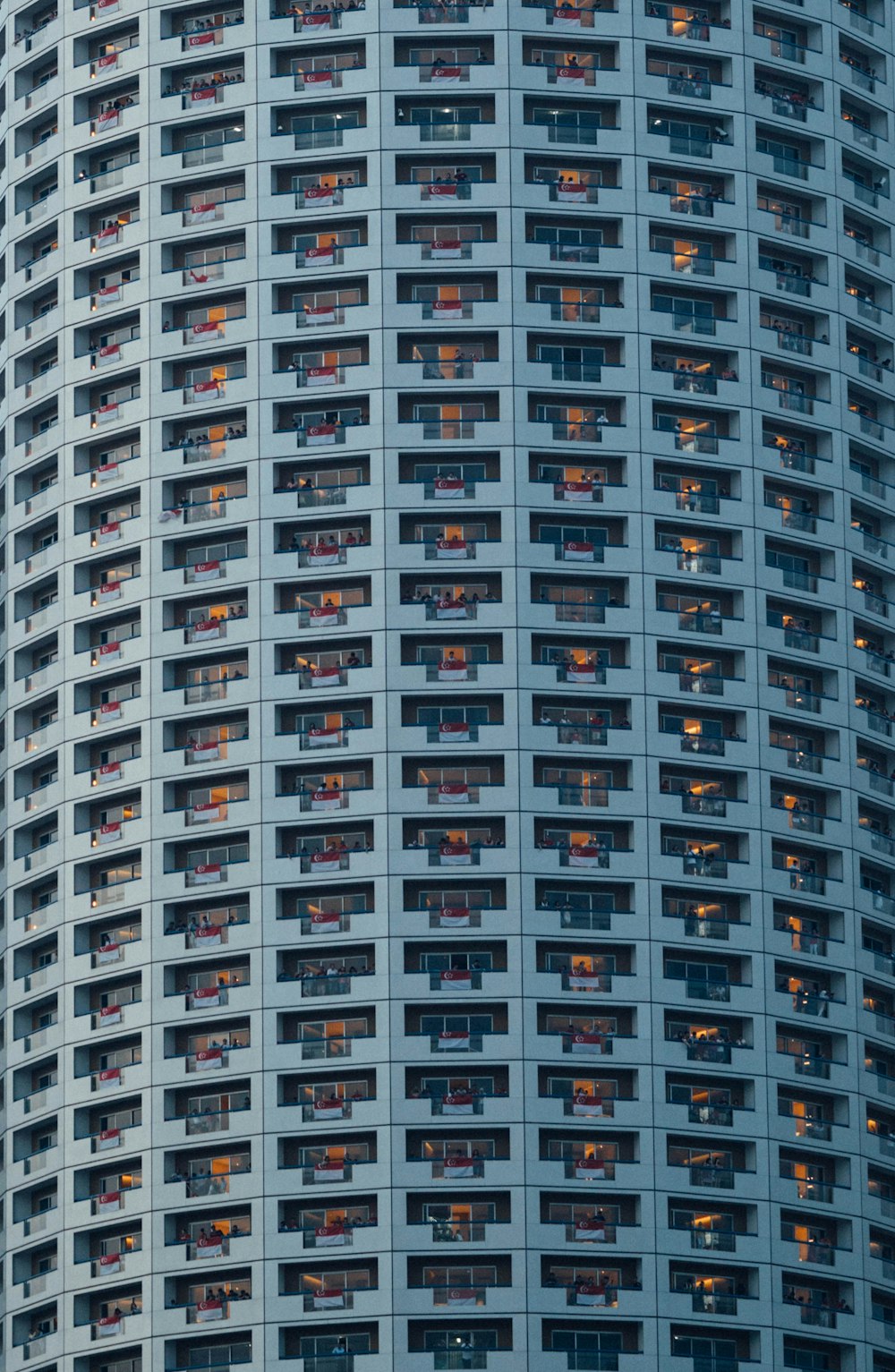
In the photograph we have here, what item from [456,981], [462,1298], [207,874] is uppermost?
[207,874]

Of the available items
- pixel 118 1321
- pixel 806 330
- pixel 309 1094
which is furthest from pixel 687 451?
pixel 118 1321

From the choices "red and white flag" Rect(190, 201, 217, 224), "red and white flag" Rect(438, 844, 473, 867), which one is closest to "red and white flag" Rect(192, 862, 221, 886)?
"red and white flag" Rect(438, 844, 473, 867)

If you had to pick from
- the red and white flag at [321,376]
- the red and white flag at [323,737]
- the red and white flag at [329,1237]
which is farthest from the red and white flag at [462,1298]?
the red and white flag at [321,376]

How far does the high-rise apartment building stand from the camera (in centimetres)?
15288

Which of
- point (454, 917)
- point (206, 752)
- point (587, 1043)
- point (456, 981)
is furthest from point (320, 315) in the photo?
point (587, 1043)

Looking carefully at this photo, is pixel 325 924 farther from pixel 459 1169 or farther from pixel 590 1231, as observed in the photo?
pixel 590 1231

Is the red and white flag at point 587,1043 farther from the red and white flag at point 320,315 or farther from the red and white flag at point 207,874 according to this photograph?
the red and white flag at point 320,315

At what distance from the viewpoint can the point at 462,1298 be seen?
150375 millimetres

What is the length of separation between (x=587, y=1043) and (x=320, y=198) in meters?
36.5

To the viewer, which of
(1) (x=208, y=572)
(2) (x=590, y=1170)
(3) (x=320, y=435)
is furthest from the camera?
(1) (x=208, y=572)

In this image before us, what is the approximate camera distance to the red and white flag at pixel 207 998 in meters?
156

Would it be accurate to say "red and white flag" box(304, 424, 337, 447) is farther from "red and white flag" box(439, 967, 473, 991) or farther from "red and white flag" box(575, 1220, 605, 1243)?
"red and white flag" box(575, 1220, 605, 1243)

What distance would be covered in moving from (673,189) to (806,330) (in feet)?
28.0

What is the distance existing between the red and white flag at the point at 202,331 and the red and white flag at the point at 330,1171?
34824 millimetres
